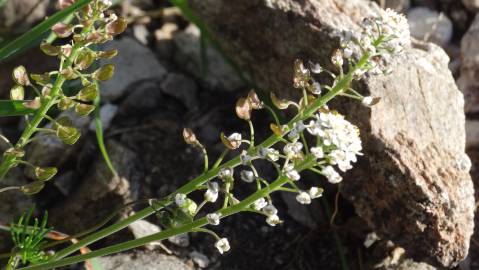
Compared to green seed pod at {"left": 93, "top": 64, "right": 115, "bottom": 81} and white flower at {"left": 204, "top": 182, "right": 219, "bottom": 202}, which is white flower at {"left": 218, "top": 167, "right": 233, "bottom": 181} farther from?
green seed pod at {"left": 93, "top": 64, "right": 115, "bottom": 81}

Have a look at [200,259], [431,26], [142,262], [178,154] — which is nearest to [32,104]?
[142,262]

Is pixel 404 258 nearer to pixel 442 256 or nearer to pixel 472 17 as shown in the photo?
pixel 442 256

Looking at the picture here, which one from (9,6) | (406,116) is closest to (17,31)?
(9,6)

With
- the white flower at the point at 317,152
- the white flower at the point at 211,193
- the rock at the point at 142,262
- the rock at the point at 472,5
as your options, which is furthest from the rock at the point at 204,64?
the white flower at the point at 317,152

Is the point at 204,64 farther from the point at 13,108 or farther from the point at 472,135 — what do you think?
the point at 13,108

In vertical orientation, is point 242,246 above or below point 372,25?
below

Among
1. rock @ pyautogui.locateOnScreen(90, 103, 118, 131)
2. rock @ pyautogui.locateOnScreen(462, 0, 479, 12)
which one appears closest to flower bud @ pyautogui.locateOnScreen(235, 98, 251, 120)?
rock @ pyautogui.locateOnScreen(90, 103, 118, 131)
